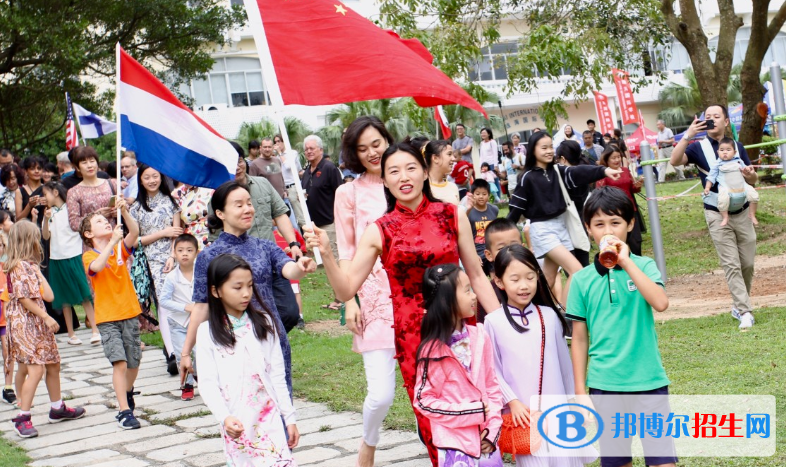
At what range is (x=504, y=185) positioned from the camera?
1042 inches

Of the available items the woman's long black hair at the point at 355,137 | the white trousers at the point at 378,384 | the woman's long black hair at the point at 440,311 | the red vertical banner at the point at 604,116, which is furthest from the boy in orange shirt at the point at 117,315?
the red vertical banner at the point at 604,116

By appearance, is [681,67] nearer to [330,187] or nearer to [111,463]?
[330,187]

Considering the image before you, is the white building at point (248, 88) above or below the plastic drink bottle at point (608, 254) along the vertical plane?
above

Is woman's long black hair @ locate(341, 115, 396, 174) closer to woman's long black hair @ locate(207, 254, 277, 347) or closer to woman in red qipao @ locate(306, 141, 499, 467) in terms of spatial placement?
woman in red qipao @ locate(306, 141, 499, 467)

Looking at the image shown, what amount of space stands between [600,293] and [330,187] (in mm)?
8303

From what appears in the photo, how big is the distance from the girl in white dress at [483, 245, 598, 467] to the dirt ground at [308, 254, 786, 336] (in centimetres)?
582

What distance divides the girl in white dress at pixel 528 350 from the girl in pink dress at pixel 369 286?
0.83m

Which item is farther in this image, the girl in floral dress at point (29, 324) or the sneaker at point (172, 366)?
the sneaker at point (172, 366)

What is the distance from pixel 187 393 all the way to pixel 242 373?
12.0ft

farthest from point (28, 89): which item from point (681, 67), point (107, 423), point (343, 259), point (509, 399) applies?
point (681, 67)

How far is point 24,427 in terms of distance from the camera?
23.9 ft

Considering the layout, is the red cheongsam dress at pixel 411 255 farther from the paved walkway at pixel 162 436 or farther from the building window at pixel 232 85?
the building window at pixel 232 85

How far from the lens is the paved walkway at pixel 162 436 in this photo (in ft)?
19.8

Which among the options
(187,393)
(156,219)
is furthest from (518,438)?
(156,219)
